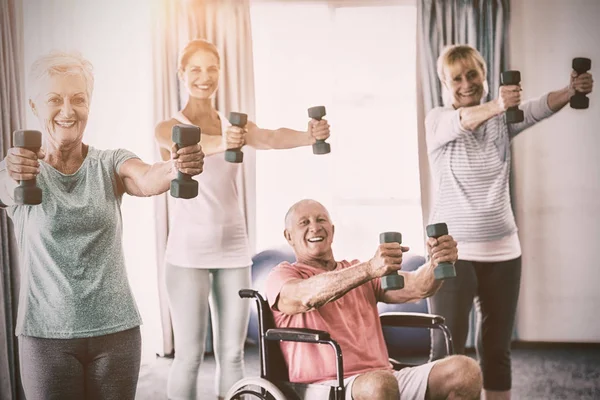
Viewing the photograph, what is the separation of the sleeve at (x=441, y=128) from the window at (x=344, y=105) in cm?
6

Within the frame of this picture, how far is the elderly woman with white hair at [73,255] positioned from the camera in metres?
2.51

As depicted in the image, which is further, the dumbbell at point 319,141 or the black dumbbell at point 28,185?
the dumbbell at point 319,141

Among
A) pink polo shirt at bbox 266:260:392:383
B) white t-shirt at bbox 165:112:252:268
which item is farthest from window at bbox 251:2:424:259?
pink polo shirt at bbox 266:260:392:383

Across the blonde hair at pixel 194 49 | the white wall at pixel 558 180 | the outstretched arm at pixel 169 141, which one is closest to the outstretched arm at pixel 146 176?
the outstretched arm at pixel 169 141

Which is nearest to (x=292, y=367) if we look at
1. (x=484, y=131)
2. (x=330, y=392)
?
(x=330, y=392)

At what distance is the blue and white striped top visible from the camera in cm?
276

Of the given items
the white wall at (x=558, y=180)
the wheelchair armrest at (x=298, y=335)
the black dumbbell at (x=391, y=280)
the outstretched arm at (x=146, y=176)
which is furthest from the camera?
the white wall at (x=558, y=180)

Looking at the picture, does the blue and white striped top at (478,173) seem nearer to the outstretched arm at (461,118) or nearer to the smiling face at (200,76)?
the outstretched arm at (461,118)

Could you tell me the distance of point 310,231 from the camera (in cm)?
264

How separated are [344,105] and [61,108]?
1.11 m

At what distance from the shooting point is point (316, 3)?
280 centimetres

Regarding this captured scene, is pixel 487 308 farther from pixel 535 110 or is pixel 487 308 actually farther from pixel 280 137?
pixel 280 137

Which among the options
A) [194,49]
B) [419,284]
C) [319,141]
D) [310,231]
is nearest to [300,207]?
[310,231]

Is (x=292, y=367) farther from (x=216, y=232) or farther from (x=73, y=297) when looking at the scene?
(x=73, y=297)
